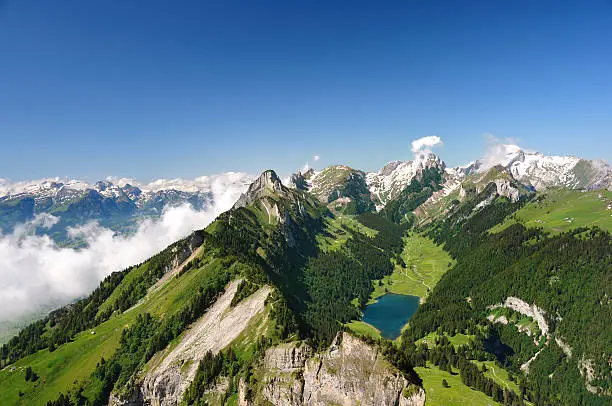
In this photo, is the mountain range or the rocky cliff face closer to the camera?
the rocky cliff face

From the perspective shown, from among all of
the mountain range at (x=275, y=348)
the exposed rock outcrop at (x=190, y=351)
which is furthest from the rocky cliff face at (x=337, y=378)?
the exposed rock outcrop at (x=190, y=351)

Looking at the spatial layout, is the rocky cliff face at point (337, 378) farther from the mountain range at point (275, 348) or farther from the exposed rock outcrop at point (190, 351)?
the exposed rock outcrop at point (190, 351)

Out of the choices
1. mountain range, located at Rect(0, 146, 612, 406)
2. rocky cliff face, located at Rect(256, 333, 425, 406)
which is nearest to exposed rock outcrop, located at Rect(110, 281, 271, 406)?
mountain range, located at Rect(0, 146, 612, 406)

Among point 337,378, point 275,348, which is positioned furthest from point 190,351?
point 337,378

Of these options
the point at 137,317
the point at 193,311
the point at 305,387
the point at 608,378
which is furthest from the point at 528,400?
the point at 137,317

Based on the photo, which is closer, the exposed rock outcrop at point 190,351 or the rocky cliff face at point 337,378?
the rocky cliff face at point 337,378

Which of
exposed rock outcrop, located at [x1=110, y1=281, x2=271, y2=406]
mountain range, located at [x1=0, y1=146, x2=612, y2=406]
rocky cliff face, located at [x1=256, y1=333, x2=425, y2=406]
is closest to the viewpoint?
rocky cliff face, located at [x1=256, y1=333, x2=425, y2=406]

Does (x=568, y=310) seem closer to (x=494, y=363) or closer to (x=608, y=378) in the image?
(x=608, y=378)

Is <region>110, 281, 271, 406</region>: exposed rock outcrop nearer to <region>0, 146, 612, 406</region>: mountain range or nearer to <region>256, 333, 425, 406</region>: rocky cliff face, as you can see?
<region>0, 146, 612, 406</region>: mountain range
